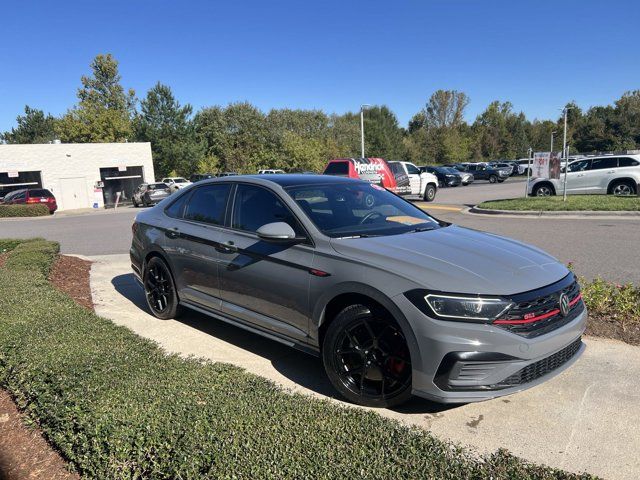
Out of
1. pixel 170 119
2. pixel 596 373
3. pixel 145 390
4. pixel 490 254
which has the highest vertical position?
pixel 170 119

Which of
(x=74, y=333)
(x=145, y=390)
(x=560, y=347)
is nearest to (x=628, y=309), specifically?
(x=560, y=347)

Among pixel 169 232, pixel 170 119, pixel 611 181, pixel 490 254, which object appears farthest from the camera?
pixel 170 119

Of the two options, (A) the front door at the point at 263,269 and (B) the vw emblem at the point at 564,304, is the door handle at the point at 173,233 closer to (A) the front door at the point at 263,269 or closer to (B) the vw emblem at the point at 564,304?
(A) the front door at the point at 263,269

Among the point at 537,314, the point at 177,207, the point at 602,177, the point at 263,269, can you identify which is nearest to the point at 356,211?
the point at 263,269

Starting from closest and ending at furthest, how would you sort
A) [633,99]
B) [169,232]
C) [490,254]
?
[490,254], [169,232], [633,99]

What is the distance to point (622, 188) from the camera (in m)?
17.8

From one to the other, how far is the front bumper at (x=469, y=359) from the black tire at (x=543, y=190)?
58.5ft

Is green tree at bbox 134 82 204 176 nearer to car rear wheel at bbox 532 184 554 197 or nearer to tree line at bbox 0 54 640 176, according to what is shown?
tree line at bbox 0 54 640 176

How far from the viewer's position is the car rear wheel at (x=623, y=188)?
17.6 meters

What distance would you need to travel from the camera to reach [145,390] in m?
3.11

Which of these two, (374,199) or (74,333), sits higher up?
(374,199)

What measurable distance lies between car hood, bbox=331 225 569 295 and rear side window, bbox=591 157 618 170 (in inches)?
668

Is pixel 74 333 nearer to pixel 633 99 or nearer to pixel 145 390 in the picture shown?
pixel 145 390

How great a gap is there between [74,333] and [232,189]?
188cm
